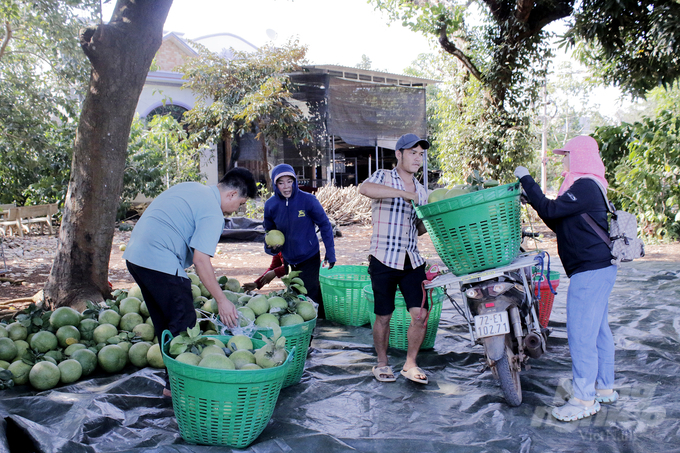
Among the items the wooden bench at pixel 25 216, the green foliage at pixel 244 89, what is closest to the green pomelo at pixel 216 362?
the wooden bench at pixel 25 216

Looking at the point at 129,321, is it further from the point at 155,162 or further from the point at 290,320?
the point at 155,162

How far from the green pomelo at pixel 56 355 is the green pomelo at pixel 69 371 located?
0.17m

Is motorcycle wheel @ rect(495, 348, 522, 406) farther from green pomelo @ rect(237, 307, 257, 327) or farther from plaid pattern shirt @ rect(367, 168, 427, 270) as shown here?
green pomelo @ rect(237, 307, 257, 327)

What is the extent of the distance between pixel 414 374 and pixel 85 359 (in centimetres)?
243

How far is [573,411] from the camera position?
2986mm

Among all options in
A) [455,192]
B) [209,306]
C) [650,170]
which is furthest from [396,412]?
[650,170]

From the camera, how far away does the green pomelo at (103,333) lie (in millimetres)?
3926

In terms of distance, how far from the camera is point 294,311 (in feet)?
12.1

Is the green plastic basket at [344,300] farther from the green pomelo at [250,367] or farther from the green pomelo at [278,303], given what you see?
the green pomelo at [250,367]

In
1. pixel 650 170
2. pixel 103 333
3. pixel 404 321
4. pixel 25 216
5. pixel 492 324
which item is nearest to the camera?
pixel 492 324

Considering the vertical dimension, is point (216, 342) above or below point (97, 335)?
above

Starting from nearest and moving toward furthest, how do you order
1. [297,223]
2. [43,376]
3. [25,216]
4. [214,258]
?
[43,376]
[297,223]
[214,258]
[25,216]

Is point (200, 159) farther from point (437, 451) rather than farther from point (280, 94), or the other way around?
point (437, 451)

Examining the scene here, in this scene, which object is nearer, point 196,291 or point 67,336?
point 67,336
